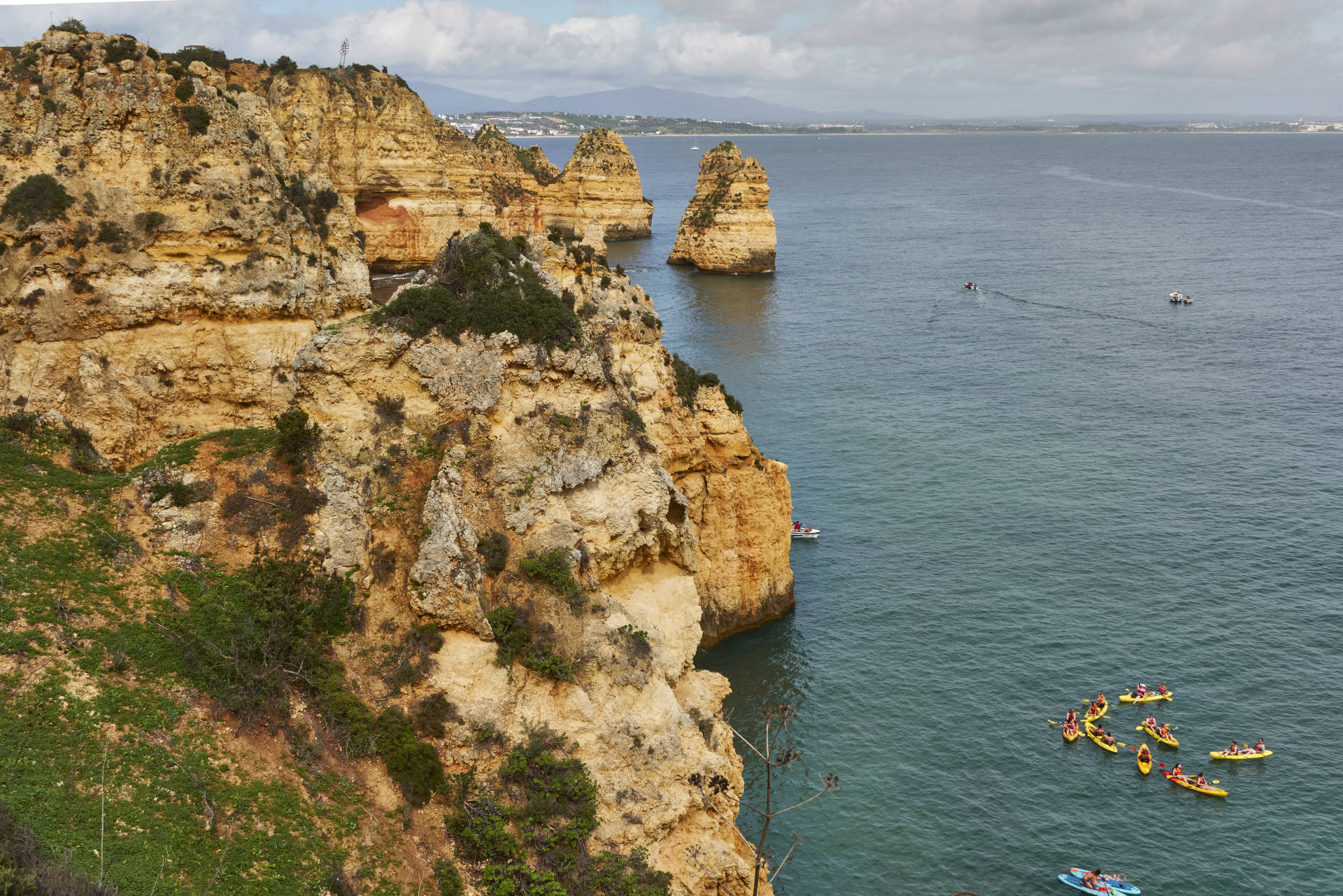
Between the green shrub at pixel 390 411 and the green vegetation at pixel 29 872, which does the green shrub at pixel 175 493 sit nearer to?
the green shrub at pixel 390 411

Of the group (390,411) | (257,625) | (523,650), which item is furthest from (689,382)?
(257,625)

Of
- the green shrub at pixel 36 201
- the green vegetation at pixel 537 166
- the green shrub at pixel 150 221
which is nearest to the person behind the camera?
the green shrub at pixel 36 201

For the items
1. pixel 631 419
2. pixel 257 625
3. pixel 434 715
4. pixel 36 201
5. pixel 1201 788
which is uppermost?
pixel 36 201

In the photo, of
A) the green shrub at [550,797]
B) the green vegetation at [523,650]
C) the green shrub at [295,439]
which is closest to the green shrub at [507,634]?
the green vegetation at [523,650]

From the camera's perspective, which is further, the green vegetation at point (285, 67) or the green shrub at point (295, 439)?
the green vegetation at point (285, 67)

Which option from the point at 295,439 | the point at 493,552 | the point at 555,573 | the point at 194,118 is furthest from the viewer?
the point at 194,118

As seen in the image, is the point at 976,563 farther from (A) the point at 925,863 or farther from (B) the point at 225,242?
(B) the point at 225,242

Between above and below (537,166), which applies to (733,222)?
below

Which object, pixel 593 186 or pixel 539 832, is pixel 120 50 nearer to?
pixel 539 832
